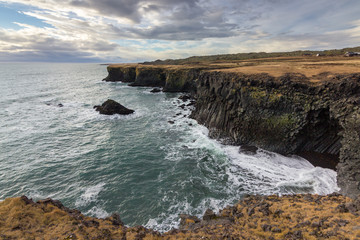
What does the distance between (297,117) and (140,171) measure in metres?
21.6

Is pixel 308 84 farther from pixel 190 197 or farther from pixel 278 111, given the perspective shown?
pixel 190 197

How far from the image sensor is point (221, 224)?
1138 cm

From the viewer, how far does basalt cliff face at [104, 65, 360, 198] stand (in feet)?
59.5

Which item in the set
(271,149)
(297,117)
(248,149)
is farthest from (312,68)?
(248,149)

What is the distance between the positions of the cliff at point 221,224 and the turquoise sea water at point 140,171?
4.37 meters

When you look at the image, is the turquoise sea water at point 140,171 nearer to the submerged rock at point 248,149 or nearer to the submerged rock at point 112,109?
the submerged rock at point 248,149

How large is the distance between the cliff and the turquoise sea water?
14.3 feet

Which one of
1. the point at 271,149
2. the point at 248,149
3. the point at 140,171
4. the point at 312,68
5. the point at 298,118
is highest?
the point at 312,68

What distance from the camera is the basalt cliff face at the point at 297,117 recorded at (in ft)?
59.5

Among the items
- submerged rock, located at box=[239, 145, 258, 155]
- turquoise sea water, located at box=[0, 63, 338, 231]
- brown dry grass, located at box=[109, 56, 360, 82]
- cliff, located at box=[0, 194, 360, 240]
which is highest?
brown dry grass, located at box=[109, 56, 360, 82]

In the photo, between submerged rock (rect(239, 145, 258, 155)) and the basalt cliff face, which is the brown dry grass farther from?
submerged rock (rect(239, 145, 258, 155))

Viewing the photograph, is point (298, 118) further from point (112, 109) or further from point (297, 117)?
point (112, 109)

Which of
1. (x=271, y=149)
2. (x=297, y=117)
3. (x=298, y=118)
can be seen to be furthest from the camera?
(x=271, y=149)

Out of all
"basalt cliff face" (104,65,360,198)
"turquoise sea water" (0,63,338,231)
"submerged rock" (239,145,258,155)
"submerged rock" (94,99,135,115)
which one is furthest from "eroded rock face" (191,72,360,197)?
"submerged rock" (94,99,135,115)
